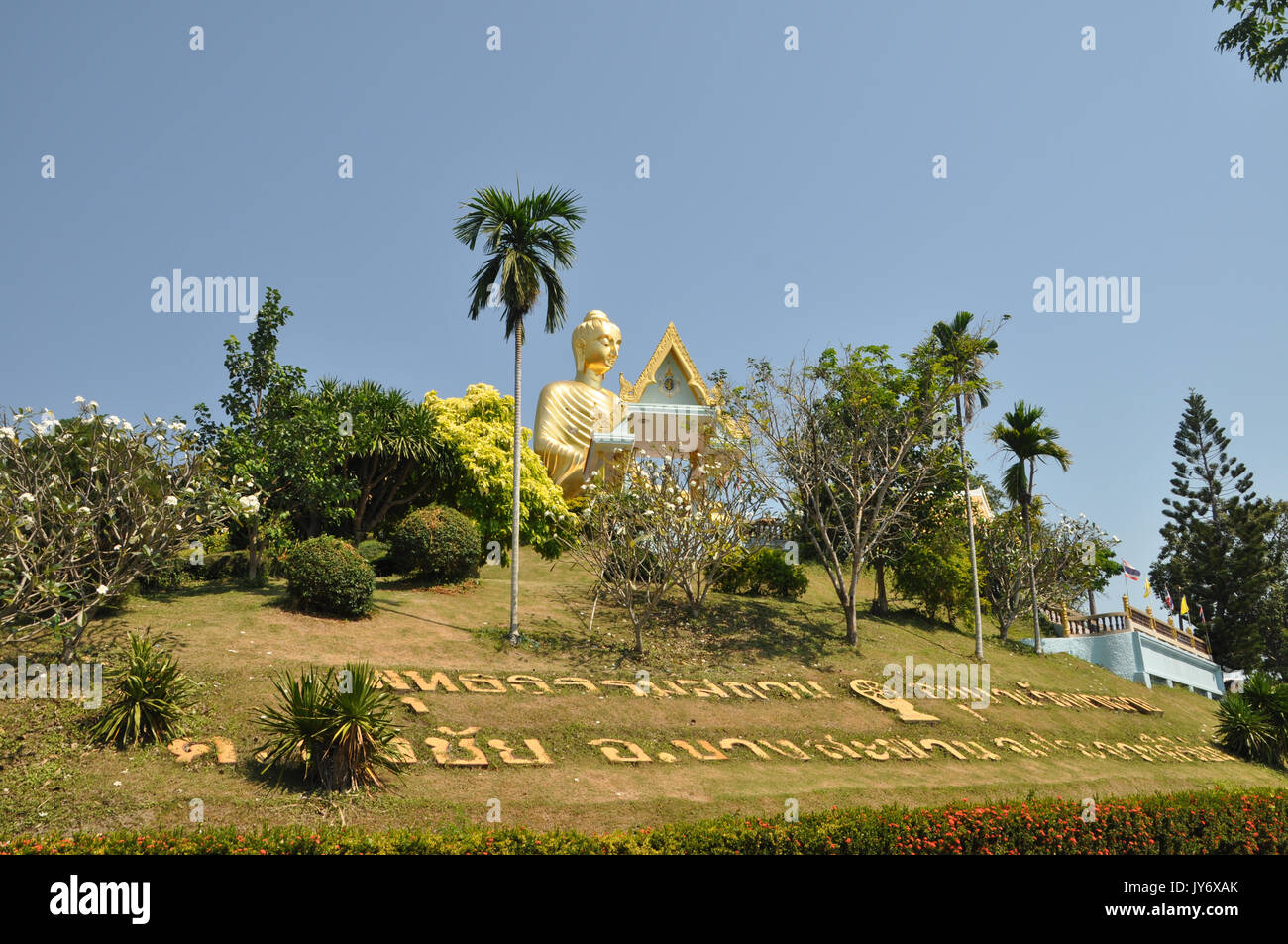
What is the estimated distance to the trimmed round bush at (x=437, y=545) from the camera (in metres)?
19.0

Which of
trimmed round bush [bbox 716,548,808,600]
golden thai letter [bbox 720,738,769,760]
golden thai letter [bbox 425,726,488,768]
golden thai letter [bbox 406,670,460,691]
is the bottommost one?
golden thai letter [bbox 720,738,769,760]

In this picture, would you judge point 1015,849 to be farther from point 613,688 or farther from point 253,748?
point 253,748

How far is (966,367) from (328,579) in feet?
51.9

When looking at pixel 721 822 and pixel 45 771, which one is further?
pixel 45 771

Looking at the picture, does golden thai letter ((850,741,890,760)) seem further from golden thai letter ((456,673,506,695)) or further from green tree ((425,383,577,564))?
green tree ((425,383,577,564))

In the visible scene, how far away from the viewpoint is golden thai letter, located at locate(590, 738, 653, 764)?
11781mm

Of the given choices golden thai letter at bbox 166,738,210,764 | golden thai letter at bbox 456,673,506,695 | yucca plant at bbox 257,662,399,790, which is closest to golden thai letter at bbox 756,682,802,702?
golden thai letter at bbox 456,673,506,695

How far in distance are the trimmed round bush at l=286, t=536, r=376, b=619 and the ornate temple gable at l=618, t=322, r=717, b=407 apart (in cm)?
1692

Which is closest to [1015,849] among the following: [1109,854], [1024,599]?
[1109,854]

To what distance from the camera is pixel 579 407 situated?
30031 mm

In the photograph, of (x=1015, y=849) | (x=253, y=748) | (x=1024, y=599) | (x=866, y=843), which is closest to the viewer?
(x=866, y=843)

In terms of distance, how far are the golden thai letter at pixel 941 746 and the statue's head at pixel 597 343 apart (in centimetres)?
1960

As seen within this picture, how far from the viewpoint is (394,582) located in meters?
20.0
